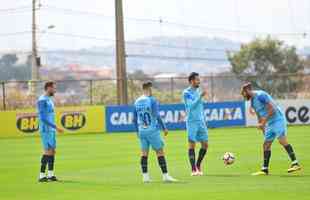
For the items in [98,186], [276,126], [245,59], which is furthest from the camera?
[245,59]

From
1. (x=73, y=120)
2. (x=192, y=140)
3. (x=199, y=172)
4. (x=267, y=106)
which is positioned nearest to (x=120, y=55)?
(x=73, y=120)

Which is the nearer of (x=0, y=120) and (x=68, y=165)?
(x=68, y=165)

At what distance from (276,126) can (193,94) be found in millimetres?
2002

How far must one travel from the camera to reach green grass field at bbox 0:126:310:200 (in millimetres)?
16594

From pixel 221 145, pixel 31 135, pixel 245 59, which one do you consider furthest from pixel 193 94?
pixel 245 59

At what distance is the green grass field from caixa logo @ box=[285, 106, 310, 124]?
12.2 meters

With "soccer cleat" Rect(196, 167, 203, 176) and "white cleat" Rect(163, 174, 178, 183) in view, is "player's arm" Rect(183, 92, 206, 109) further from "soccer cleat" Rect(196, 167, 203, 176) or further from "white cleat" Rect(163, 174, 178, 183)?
"white cleat" Rect(163, 174, 178, 183)

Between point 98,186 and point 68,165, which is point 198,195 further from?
point 68,165

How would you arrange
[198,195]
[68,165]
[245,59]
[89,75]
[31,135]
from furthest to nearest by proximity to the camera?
[89,75] < [245,59] < [31,135] < [68,165] < [198,195]

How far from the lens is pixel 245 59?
89.2m

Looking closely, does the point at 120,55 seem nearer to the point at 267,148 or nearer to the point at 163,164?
the point at 267,148

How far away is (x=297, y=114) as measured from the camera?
4772 cm

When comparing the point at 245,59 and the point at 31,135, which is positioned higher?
the point at 245,59

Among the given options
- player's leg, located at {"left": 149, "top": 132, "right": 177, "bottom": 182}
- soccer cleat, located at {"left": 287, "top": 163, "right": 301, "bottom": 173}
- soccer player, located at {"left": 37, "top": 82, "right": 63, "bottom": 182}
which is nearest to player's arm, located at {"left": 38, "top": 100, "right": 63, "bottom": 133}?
soccer player, located at {"left": 37, "top": 82, "right": 63, "bottom": 182}
